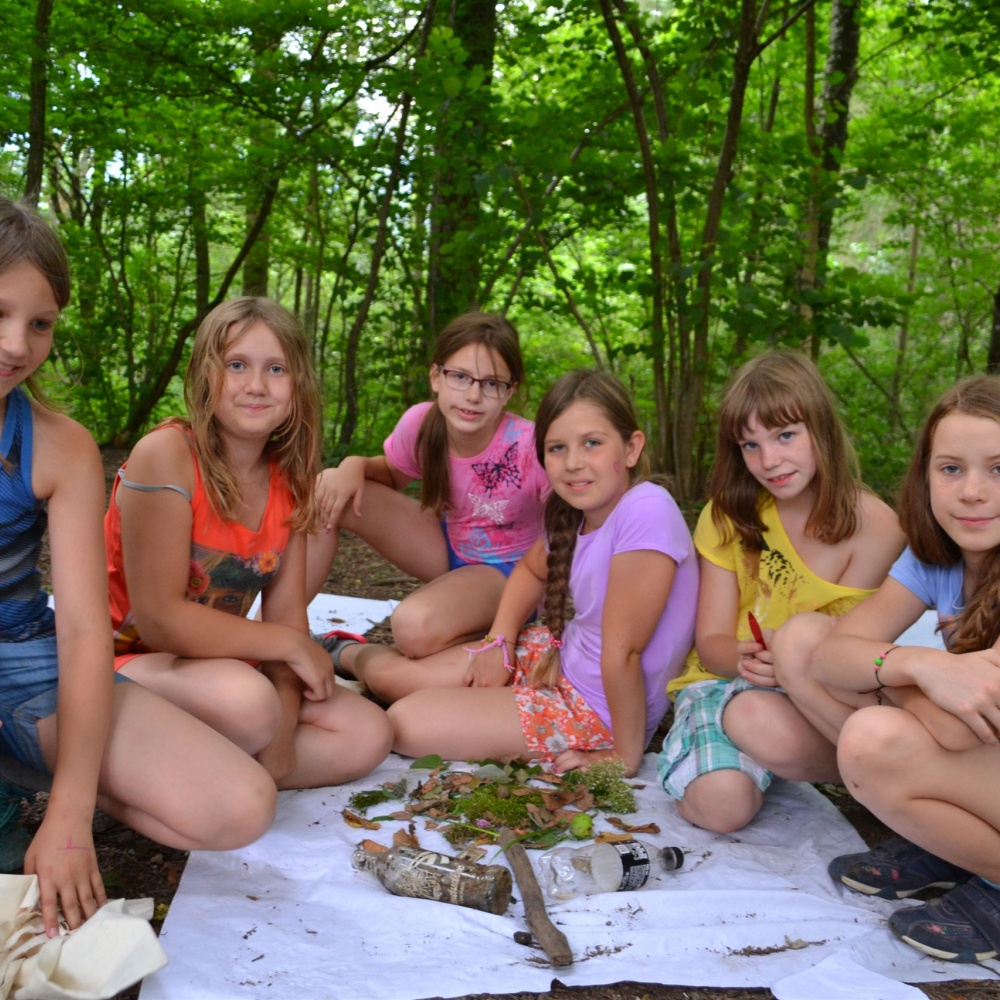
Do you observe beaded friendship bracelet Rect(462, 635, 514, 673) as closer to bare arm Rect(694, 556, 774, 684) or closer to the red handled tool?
bare arm Rect(694, 556, 774, 684)

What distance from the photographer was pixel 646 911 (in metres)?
1.89

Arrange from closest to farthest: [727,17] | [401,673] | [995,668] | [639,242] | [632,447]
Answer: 1. [995,668]
2. [632,447]
3. [401,673]
4. [727,17]
5. [639,242]

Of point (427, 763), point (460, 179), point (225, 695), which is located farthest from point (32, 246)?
point (460, 179)

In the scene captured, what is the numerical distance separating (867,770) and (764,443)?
79 centimetres

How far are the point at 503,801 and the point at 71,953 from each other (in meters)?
1.00

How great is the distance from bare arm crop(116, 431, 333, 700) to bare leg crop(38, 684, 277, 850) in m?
0.26

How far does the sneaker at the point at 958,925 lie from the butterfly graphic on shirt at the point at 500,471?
5.10ft

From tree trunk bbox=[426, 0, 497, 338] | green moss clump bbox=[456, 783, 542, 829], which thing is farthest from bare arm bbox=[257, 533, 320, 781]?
tree trunk bbox=[426, 0, 497, 338]

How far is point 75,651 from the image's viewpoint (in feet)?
5.85

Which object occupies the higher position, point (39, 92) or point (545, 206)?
point (39, 92)

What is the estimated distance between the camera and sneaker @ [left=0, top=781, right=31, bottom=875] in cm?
178

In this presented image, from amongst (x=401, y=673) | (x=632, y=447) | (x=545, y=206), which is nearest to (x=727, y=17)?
(x=545, y=206)

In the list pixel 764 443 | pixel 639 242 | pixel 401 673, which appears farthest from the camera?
pixel 639 242

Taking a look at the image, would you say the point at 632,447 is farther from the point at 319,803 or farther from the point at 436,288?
the point at 436,288
